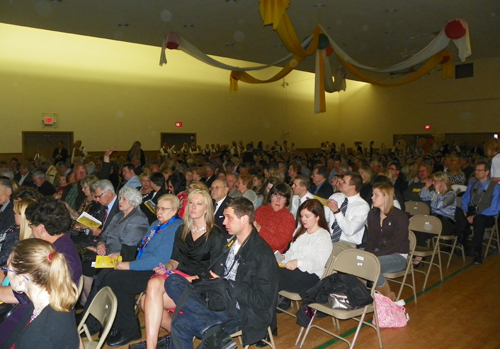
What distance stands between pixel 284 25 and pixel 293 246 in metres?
5.08

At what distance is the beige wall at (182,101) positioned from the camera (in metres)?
13.7

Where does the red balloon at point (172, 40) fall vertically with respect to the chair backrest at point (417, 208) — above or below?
above

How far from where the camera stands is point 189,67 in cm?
1755

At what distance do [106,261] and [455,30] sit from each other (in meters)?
8.50

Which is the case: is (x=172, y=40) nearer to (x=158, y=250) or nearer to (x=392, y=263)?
(x=158, y=250)

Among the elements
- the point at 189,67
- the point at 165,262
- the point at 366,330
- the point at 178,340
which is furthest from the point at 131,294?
the point at 189,67

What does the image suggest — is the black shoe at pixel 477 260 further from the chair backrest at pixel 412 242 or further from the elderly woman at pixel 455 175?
the elderly woman at pixel 455 175

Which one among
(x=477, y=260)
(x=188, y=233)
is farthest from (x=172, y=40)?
(x=477, y=260)

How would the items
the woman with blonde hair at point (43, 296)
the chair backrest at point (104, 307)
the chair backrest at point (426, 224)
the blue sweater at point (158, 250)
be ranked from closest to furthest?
1. the woman with blonde hair at point (43, 296)
2. the chair backrest at point (104, 307)
3. the blue sweater at point (158, 250)
4. the chair backrest at point (426, 224)

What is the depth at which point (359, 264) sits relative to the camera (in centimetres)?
337

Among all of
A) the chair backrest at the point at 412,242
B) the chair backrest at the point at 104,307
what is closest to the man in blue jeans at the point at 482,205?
the chair backrest at the point at 412,242

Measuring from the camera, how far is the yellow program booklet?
10.7 feet

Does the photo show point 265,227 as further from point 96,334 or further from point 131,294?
point 96,334

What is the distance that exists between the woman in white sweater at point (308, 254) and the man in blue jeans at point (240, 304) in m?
0.66
